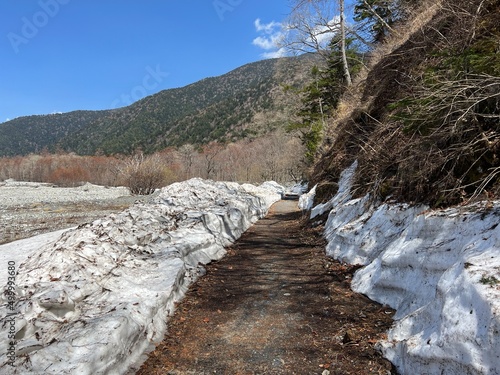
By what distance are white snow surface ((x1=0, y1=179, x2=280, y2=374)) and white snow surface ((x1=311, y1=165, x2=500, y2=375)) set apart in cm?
263

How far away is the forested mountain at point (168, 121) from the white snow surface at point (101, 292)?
72721mm

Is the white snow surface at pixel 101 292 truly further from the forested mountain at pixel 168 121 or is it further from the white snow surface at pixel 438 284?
the forested mountain at pixel 168 121

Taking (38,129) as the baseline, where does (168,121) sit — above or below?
below

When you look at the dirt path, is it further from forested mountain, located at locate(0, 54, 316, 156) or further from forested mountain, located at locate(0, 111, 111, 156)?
forested mountain, located at locate(0, 111, 111, 156)

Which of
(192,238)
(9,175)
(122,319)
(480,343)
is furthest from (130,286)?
(9,175)

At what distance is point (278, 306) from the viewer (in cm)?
448

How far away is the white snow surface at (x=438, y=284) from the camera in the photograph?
2.25 meters

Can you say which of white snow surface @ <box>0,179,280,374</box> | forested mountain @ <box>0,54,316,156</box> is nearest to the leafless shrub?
white snow surface @ <box>0,179,280,374</box>

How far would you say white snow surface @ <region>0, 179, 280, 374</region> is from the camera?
289cm

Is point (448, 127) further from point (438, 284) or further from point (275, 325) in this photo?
point (275, 325)

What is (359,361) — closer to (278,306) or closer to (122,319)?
(278,306)

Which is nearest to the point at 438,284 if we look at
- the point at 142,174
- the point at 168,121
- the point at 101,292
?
the point at 101,292

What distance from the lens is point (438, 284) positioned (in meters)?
2.88

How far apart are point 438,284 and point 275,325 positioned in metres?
1.94
